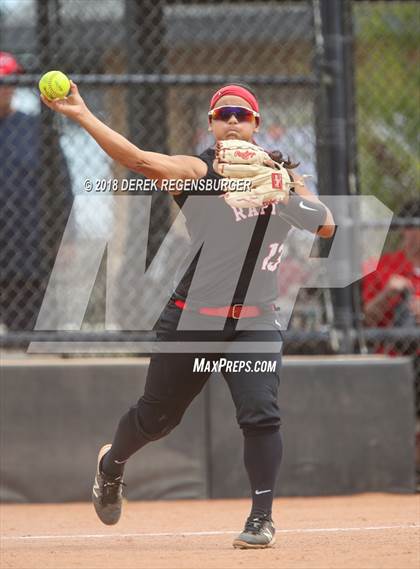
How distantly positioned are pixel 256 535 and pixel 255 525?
2.0 inches

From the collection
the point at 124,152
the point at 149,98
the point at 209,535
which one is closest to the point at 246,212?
the point at 124,152

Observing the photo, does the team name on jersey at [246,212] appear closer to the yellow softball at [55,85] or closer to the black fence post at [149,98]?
the yellow softball at [55,85]

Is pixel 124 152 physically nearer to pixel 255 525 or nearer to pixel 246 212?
pixel 246 212

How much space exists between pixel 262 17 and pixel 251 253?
172 inches

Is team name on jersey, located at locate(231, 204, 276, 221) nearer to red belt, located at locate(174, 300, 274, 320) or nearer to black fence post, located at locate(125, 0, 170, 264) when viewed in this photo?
red belt, located at locate(174, 300, 274, 320)

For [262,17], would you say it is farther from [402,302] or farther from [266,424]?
[266,424]

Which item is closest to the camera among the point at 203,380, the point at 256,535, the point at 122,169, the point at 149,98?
the point at 256,535

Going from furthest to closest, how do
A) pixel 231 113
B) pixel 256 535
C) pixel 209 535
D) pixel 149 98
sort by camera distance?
pixel 149 98, pixel 209 535, pixel 231 113, pixel 256 535

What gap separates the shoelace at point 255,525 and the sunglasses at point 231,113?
5.67 ft

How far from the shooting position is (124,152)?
475 cm

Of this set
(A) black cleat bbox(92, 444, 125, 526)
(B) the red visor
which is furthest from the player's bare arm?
(A) black cleat bbox(92, 444, 125, 526)

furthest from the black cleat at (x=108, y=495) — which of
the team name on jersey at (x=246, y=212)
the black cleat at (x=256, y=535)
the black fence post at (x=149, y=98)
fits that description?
the black fence post at (x=149, y=98)

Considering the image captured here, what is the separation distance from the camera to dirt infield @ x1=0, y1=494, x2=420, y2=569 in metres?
4.69

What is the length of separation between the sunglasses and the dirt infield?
186cm
